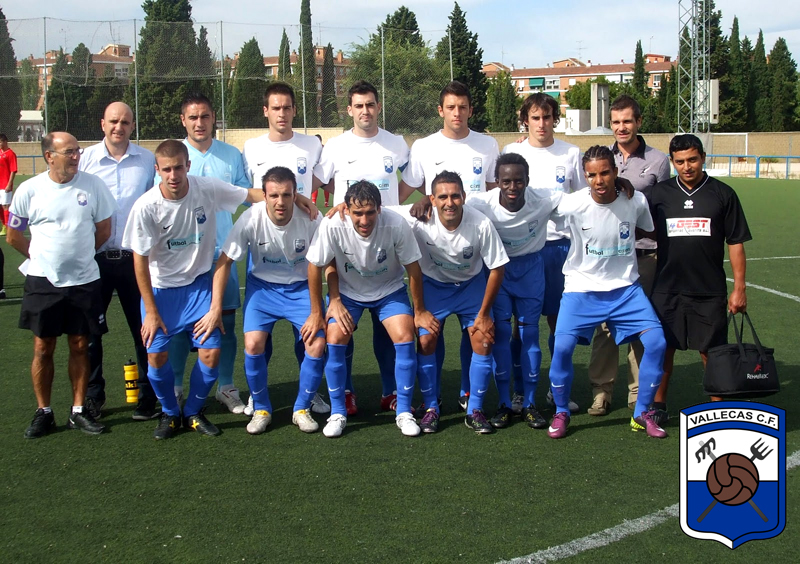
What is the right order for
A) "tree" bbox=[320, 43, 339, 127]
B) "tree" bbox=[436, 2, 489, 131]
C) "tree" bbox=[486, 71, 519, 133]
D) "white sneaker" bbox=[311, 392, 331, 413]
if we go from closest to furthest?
"white sneaker" bbox=[311, 392, 331, 413]
"tree" bbox=[320, 43, 339, 127]
"tree" bbox=[436, 2, 489, 131]
"tree" bbox=[486, 71, 519, 133]

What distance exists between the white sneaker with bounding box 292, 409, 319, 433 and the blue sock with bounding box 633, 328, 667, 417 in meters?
1.99

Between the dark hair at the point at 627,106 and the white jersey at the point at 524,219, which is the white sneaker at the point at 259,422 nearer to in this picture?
the white jersey at the point at 524,219

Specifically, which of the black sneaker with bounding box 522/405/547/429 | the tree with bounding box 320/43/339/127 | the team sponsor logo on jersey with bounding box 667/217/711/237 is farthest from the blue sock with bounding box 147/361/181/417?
the tree with bounding box 320/43/339/127

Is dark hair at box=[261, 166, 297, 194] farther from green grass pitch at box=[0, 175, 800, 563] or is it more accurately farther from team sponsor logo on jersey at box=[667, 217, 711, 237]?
team sponsor logo on jersey at box=[667, 217, 711, 237]

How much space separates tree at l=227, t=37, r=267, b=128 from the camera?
2683 cm

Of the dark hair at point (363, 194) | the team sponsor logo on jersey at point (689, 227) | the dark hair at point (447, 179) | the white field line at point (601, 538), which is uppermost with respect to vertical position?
the dark hair at point (447, 179)

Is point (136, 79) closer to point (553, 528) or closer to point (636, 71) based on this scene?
point (553, 528)

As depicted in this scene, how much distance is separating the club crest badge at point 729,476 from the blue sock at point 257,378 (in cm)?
257

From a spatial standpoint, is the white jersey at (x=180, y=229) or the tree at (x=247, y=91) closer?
the white jersey at (x=180, y=229)

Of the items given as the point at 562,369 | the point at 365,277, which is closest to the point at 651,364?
the point at 562,369

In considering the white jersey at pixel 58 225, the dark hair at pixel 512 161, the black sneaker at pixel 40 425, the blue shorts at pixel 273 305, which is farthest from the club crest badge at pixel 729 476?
the black sneaker at pixel 40 425

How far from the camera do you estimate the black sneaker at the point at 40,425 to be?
491cm

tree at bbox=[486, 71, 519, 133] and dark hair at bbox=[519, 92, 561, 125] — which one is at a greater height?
tree at bbox=[486, 71, 519, 133]

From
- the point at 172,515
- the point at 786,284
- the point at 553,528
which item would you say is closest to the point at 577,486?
the point at 553,528
